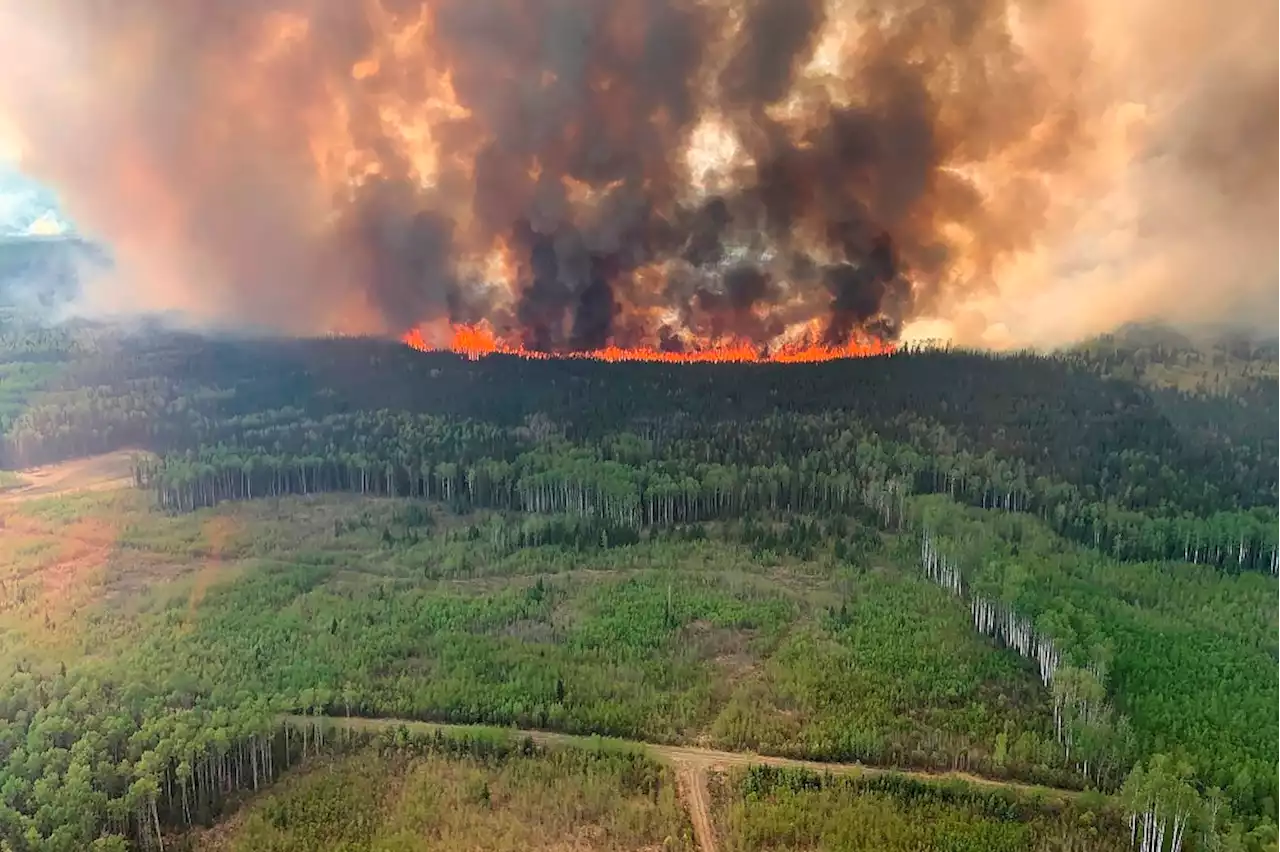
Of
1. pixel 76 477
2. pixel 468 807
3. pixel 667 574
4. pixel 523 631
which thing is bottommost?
pixel 468 807

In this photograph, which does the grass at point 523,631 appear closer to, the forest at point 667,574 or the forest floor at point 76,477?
the forest at point 667,574

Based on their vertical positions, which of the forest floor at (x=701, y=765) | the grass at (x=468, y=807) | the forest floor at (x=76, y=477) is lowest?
the grass at (x=468, y=807)

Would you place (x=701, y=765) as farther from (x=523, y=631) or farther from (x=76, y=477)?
(x=76, y=477)

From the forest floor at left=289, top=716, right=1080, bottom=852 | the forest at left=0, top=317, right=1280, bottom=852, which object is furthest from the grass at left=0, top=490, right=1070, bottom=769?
the forest floor at left=289, top=716, right=1080, bottom=852

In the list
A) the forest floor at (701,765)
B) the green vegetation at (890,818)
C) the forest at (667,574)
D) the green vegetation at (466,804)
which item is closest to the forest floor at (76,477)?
the forest at (667,574)

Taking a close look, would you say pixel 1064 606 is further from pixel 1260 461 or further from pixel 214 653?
pixel 214 653

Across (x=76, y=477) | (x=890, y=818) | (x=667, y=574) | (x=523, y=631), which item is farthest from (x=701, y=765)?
(x=76, y=477)
